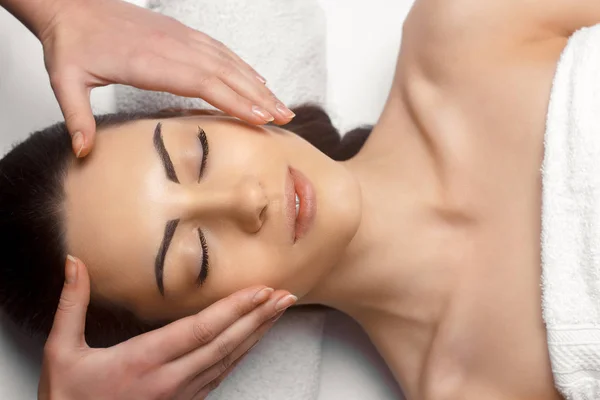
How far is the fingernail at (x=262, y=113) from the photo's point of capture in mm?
916

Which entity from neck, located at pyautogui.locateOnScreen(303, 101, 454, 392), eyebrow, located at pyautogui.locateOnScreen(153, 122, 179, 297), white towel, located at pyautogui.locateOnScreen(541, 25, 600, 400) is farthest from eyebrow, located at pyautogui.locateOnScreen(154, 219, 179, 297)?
white towel, located at pyautogui.locateOnScreen(541, 25, 600, 400)

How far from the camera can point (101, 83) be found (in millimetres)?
959

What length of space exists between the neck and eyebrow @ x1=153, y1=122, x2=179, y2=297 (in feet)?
1.08

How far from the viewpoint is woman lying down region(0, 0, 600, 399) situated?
3.01 feet

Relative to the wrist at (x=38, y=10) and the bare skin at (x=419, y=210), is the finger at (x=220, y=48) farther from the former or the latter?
the wrist at (x=38, y=10)

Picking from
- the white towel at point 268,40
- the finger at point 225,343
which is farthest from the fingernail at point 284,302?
the white towel at point 268,40

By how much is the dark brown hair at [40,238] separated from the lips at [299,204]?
0.81 feet

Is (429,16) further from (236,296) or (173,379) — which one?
(173,379)

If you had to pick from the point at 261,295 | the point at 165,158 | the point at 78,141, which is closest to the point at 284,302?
the point at 261,295

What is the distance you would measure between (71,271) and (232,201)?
249 mm

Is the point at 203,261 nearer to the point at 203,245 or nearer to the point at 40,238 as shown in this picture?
Answer: the point at 203,245

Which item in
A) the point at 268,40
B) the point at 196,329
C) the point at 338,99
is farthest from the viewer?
the point at 338,99

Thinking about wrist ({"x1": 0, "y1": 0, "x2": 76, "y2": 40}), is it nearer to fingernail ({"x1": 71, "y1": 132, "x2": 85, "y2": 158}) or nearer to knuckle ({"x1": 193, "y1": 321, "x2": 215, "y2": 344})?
fingernail ({"x1": 71, "y1": 132, "x2": 85, "y2": 158})

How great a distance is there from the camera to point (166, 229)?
90 centimetres
